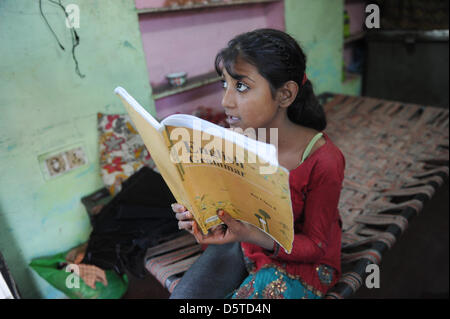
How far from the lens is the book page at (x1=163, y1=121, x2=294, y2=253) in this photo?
55cm

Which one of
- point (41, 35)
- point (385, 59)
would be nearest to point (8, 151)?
point (41, 35)

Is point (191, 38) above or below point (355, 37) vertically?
above

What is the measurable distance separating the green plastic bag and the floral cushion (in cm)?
39

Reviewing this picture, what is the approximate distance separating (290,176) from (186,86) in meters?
1.17

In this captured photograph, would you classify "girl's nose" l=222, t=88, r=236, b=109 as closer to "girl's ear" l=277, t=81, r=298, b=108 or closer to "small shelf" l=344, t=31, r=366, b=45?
"girl's ear" l=277, t=81, r=298, b=108

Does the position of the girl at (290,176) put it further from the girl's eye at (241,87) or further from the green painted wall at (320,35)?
the green painted wall at (320,35)

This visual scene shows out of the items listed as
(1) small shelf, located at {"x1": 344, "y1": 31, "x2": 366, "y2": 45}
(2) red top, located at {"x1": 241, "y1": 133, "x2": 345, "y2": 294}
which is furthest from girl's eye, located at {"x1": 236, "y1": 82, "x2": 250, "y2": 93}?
(1) small shelf, located at {"x1": 344, "y1": 31, "x2": 366, "y2": 45}

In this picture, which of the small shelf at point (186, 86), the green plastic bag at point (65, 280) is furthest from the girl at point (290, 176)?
the small shelf at point (186, 86)

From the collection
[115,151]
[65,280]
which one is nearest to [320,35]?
[115,151]

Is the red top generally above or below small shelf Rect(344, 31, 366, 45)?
below

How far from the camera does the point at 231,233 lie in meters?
0.82

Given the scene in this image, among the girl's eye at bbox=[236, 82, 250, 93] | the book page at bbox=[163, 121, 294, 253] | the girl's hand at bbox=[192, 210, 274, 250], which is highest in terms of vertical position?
the girl's eye at bbox=[236, 82, 250, 93]

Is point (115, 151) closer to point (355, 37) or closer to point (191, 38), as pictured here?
point (191, 38)
